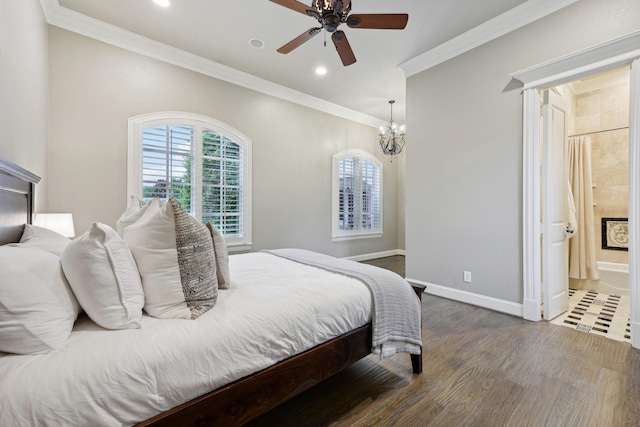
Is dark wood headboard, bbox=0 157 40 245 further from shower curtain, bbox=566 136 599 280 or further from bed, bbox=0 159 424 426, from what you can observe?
shower curtain, bbox=566 136 599 280

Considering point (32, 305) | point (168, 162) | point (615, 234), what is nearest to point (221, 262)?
point (32, 305)

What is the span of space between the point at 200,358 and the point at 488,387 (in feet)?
5.91

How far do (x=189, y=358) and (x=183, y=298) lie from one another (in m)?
0.31

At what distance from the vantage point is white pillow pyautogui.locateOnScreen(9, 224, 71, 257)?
1.36 m

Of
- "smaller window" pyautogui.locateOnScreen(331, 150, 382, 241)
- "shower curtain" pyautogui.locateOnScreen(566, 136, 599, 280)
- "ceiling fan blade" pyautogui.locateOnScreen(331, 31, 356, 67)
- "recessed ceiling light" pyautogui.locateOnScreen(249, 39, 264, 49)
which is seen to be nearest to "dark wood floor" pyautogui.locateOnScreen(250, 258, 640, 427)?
"shower curtain" pyautogui.locateOnScreen(566, 136, 599, 280)

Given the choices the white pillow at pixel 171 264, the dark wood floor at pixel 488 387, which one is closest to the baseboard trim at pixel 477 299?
the dark wood floor at pixel 488 387

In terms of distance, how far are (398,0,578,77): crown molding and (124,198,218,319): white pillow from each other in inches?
143

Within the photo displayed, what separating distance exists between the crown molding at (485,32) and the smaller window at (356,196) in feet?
7.19

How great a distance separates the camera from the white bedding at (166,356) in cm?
82

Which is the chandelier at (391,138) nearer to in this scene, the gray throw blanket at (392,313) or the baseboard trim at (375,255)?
the baseboard trim at (375,255)

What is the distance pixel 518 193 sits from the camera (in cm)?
293

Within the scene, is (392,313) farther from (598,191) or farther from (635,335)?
(598,191)

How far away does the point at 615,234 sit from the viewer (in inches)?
161

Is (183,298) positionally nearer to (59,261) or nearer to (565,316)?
(59,261)
